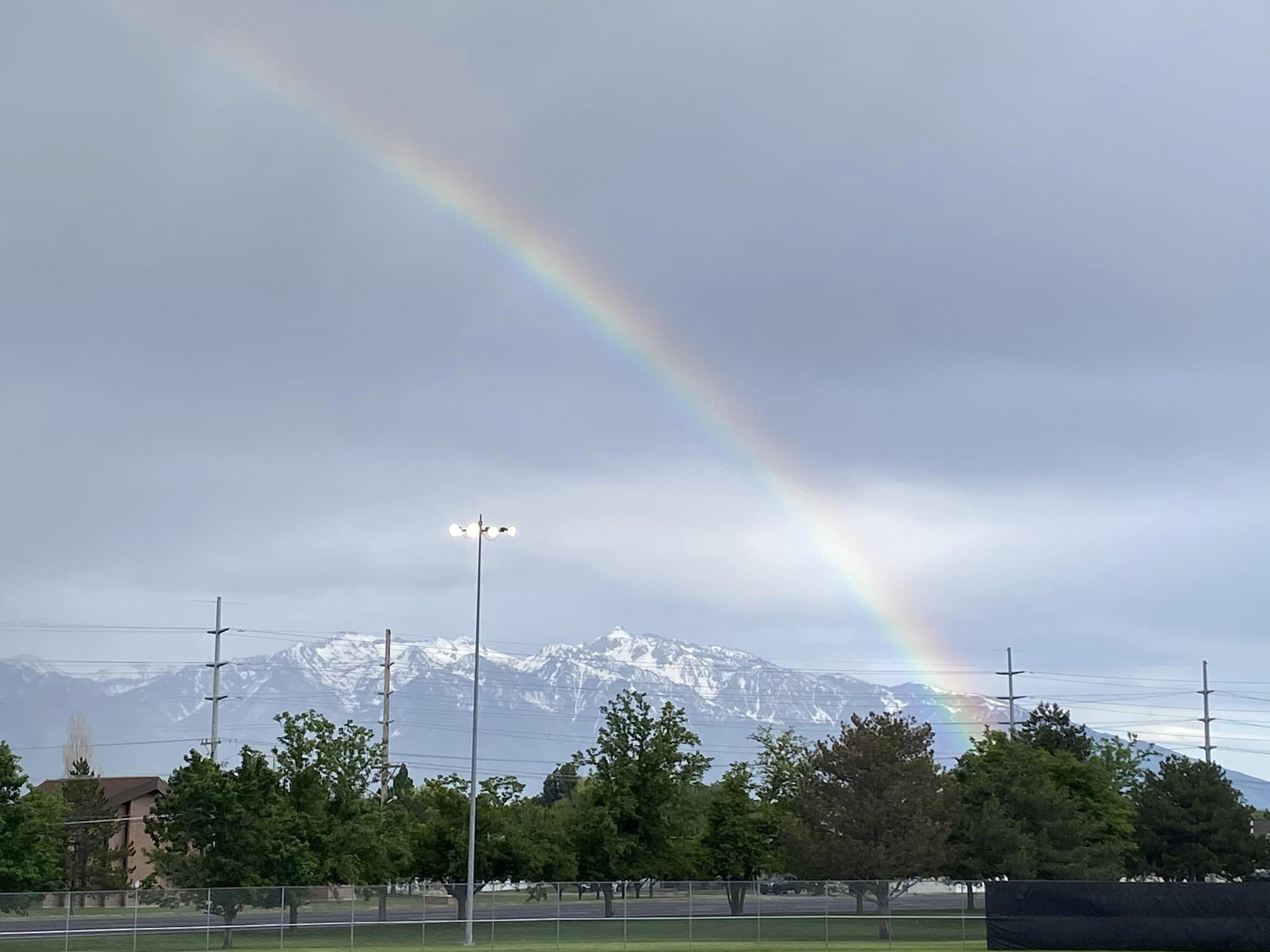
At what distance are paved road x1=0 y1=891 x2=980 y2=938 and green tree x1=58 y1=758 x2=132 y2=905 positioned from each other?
27.0 meters

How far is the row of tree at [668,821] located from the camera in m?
63.6

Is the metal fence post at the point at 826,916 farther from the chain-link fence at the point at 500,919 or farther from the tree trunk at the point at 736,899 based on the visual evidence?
the tree trunk at the point at 736,899

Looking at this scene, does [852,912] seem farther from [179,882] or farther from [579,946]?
[179,882]

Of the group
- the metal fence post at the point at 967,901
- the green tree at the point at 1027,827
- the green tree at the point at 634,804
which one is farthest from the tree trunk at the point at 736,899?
the green tree at the point at 1027,827

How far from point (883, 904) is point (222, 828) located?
27.2 m

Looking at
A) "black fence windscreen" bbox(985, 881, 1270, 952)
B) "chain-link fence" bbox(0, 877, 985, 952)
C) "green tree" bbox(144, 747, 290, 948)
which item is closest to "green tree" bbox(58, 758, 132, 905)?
"chain-link fence" bbox(0, 877, 985, 952)

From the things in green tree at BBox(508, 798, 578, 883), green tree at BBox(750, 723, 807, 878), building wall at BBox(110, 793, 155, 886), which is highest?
green tree at BBox(750, 723, 807, 878)

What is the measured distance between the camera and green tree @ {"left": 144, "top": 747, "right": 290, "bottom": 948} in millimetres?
62938

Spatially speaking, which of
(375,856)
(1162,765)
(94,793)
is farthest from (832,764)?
(94,793)

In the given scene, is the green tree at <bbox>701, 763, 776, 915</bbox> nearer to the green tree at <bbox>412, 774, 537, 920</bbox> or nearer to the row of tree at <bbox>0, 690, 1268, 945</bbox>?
the row of tree at <bbox>0, 690, 1268, 945</bbox>

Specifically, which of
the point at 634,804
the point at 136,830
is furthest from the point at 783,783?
the point at 136,830

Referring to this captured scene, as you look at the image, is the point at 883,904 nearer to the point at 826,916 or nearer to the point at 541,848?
the point at 826,916

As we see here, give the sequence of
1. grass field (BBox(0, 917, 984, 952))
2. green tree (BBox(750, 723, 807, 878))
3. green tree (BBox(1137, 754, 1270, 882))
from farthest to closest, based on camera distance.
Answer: green tree (BBox(1137, 754, 1270, 882)) → green tree (BBox(750, 723, 807, 878)) → grass field (BBox(0, 917, 984, 952))

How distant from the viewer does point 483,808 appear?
71.0 m
